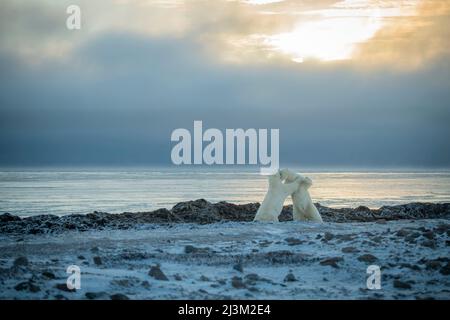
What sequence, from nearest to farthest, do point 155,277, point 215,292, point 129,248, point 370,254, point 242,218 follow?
point 215,292 < point 155,277 < point 370,254 < point 129,248 < point 242,218

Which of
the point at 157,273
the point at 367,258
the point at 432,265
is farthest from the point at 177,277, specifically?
the point at 432,265

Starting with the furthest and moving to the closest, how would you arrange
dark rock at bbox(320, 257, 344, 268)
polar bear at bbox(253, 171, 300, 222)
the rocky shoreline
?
polar bear at bbox(253, 171, 300, 222) < the rocky shoreline < dark rock at bbox(320, 257, 344, 268)

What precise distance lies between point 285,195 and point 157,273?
782cm

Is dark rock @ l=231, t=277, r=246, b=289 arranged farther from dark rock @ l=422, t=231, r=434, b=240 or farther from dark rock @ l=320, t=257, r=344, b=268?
dark rock @ l=422, t=231, r=434, b=240

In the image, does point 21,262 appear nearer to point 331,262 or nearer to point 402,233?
point 331,262

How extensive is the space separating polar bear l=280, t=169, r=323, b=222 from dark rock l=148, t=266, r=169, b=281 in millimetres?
7930

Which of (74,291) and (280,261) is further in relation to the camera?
(280,261)

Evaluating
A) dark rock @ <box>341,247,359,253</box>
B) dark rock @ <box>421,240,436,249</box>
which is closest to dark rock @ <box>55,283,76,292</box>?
dark rock @ <box>341,247,359,253</box>

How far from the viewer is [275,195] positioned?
60.1ft

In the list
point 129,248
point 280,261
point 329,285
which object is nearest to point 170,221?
point 129,248

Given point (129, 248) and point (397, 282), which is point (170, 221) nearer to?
point (129, 248)

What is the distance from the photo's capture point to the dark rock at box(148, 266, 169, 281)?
436 inches
